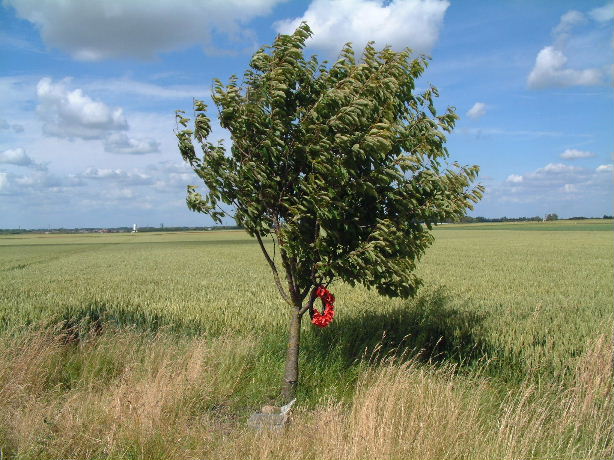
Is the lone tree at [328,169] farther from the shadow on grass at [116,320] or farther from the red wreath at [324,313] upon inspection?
the shadow on grass at [116,320]

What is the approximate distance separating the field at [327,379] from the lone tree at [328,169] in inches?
46.6

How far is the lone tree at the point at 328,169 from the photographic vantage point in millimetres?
6262

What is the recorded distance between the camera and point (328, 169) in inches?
242

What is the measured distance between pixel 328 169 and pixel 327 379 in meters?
3.23

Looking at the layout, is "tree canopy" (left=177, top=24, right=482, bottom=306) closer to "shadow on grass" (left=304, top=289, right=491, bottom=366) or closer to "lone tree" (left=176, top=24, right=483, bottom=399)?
"lone tree" (left=176, top=24, right=483, bottom=399)

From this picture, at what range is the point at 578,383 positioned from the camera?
6.24m

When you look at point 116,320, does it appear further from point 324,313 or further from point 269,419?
point 269,419

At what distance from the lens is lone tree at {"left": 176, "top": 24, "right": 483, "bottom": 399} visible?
6.26m

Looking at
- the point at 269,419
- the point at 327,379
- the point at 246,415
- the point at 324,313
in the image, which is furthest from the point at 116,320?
the point at 269,419

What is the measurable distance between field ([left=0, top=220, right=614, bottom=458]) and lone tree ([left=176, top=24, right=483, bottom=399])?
1.18 metres

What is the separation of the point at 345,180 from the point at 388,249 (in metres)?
1.00

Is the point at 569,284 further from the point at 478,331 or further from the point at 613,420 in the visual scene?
the point at 613,420

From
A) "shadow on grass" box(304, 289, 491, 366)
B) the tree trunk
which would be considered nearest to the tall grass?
the tree trunk

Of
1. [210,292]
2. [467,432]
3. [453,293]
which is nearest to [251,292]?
[210,292]
